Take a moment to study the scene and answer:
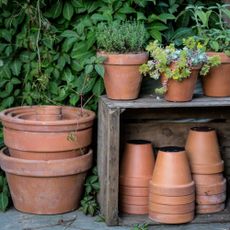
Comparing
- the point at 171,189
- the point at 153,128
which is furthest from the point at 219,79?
the point at 171,189

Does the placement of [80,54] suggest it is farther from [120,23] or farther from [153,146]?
[153,146]

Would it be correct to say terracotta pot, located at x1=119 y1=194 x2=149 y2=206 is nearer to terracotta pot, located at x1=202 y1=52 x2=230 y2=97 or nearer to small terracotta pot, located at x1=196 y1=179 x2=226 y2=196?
small terracotta pot, located at x1=196 y1=179 x2=226 y2=196

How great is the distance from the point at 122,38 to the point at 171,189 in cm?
88

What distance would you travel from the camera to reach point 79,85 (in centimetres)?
390

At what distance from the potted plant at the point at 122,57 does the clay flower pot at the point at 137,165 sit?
13.2 inches

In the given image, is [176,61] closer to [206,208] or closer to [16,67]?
[206,208]

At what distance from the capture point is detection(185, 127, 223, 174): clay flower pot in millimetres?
3771

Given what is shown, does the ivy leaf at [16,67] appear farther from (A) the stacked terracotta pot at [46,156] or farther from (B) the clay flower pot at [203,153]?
(B) the clay flower pot at [203,153]

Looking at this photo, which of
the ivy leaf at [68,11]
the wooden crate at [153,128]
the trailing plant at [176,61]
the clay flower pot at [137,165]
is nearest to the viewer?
the trailing plant at [176,61]

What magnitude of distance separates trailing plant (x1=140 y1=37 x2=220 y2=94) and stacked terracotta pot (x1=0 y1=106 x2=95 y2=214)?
0.50 meters

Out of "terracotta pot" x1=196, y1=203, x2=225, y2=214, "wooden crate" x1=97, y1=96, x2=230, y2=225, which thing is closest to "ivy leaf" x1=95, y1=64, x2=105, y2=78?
"wooden crate" x1=97, y1=96, x2=230, y2=225

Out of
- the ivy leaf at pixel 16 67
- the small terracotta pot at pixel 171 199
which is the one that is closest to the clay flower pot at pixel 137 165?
the small terracotta pot at pixel 171 199

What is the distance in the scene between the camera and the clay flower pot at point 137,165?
3750 mm

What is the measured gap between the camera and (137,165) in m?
3.75
